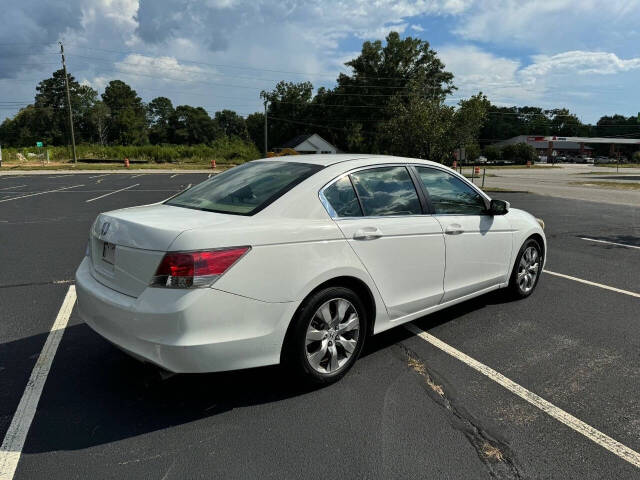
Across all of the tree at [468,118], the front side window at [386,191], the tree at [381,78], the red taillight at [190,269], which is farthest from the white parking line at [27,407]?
the tree at [381,78]

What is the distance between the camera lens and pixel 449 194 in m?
4.13

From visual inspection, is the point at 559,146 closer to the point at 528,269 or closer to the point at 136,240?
the point at 528,269

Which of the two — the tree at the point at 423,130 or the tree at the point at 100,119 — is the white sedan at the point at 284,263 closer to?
the tree at the point at 423,130

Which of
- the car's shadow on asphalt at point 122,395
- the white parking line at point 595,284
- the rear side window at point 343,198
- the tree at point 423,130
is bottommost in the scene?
the white parking line at point 595,284

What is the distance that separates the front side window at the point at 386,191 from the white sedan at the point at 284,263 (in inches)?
0.4

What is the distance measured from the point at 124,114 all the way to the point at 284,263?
100 meters

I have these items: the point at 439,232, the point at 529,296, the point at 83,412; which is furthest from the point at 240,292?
the point at 529,296

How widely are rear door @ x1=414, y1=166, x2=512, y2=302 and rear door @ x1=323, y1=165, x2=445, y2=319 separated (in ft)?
0.52

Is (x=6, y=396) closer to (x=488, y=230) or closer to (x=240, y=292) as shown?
(x=240, y=292)

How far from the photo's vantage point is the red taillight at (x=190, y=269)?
2.57m

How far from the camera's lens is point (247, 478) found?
90.8 inches

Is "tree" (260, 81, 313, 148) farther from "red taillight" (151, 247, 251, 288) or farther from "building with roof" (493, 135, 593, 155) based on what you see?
"red taillight" (151, 247, 251, 288)

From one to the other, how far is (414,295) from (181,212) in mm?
1852

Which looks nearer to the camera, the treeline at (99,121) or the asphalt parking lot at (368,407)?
the asphalt parking lot at (368,407)
